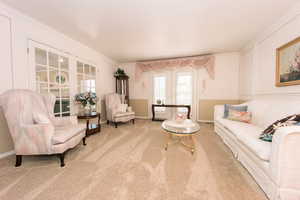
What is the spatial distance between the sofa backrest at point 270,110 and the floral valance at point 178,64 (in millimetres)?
1917

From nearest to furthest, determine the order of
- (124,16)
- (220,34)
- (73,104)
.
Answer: (124,16) < (220,34) < (73,104)

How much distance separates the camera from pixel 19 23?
6.37 feet

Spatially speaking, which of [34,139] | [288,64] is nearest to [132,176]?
[34,139]

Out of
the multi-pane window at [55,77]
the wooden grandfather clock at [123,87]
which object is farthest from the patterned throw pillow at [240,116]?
the multi-pane window at [55,77]

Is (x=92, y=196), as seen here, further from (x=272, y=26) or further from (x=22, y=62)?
(x=272, y=26)

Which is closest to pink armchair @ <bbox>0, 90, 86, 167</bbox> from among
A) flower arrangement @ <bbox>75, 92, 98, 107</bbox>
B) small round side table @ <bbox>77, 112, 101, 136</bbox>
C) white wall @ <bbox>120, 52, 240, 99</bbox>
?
small round side table @ <bbox>77, 112, 101, 136</bbox>

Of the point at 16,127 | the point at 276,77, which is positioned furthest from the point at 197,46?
the point at 16,127

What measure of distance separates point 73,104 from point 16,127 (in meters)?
1.41

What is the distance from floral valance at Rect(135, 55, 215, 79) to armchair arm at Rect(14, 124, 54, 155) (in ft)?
11.7

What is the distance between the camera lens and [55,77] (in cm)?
253

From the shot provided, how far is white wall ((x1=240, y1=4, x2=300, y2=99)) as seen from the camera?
1896mm

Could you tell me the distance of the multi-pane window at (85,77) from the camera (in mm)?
3090

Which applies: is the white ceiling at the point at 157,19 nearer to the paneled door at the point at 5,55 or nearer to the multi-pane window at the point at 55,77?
the paneled door at the point at 5,55

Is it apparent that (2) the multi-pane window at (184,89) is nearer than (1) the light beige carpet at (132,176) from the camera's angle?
No
